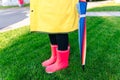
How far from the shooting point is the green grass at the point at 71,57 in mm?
3100

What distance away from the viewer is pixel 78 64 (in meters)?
3.34

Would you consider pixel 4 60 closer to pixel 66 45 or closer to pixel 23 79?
pixel 23 79

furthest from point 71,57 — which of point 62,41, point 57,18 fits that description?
point 57,18

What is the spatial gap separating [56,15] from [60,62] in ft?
2.06

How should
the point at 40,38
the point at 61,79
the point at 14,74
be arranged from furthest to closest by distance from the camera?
the point at 40,38
the point at 14,74
the point at 61,79

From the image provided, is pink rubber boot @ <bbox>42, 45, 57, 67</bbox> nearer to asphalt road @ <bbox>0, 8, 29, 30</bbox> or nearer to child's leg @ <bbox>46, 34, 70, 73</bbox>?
child's leg @ <bbox>46, 34, 70, 73</bbox>

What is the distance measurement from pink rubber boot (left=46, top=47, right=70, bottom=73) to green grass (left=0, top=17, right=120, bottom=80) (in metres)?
0.06

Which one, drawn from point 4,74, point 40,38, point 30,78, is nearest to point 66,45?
point 30,78

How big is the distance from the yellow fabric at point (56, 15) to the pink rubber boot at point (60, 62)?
36cm

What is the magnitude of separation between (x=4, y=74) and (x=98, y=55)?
1.28 metres

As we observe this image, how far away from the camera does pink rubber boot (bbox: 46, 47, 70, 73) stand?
3061 millimetres

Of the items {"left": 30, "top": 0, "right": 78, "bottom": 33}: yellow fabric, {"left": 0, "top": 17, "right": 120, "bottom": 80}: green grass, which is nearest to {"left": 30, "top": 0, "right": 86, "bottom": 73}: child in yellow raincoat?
{"left": 30, "top": 0, "right": 78, "bottom": 33}: yellow fabric

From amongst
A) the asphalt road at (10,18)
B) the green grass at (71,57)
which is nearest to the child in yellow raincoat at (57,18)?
the green grass at (71,57)

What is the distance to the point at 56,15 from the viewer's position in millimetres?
2773
